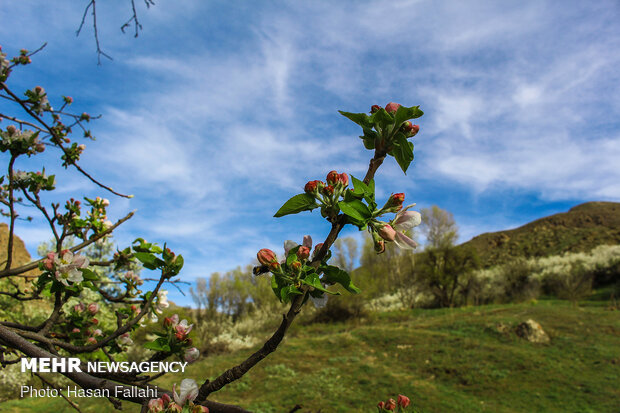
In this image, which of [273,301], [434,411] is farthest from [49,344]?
[273,301]

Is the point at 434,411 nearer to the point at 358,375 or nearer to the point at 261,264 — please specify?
the point at 358,375

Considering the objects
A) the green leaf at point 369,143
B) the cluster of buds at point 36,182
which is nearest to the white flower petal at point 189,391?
the green leaf at point 369,143

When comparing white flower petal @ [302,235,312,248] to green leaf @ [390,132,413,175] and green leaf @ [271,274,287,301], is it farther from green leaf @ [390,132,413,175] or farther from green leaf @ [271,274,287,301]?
green leaf @ [390,132,413,175]

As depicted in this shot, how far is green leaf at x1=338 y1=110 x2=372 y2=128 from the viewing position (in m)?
0.75

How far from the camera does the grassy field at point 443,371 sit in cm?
664

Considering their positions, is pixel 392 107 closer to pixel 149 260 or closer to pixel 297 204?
pixel 297 204

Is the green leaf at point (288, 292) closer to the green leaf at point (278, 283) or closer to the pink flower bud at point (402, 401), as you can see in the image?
the green leaf at point (278, 283)

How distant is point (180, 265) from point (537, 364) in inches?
375

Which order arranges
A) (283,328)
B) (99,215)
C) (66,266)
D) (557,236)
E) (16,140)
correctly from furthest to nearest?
(557,236) → (99,215) → (16,140) → (66,266) → (283,328)

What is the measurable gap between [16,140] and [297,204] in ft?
7.11

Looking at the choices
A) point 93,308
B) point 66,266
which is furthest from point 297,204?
point 93,308

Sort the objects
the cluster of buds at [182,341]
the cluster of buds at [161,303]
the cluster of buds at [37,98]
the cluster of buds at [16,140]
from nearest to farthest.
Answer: the cluster of buds at [182,341] → the cluster of buds at [161,303] → the cluster of buds at [16,140] → the cluster of buds at [37,98]

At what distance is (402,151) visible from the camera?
74 centimetres

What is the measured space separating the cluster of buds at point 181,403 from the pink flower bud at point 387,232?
0.52 m
